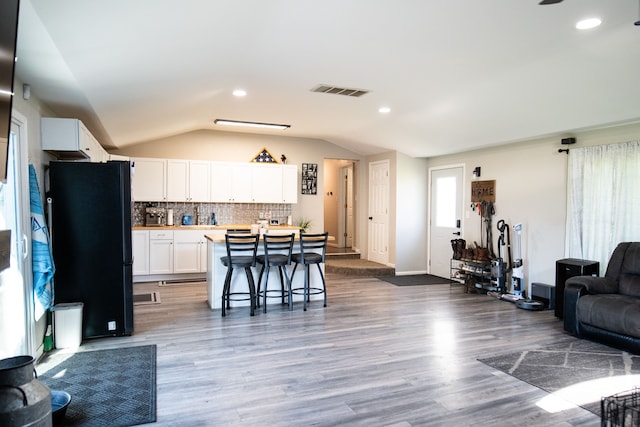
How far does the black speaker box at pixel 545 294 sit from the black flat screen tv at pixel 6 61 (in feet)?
19.8

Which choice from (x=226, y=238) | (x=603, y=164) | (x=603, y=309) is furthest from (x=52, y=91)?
(x=603, y=164)

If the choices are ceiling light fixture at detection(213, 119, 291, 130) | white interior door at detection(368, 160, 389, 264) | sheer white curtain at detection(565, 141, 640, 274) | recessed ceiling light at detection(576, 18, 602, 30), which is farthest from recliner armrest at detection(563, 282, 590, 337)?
ceiling light fixture at detection(213, 119, 291, 130)

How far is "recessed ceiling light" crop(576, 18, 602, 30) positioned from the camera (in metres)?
2.96

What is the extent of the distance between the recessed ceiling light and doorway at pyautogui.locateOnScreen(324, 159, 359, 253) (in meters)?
7.24

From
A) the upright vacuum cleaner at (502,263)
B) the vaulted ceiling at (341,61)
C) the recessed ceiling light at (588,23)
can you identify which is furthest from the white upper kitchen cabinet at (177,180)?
the recessed ceiling light at (588,23)

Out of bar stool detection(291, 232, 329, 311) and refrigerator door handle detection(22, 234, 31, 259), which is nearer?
refrigerator door handle detection(22, 234, 31, 259)

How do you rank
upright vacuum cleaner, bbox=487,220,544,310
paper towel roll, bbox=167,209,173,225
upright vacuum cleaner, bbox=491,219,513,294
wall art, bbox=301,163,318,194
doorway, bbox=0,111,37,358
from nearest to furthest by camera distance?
1. doorway, bbox=0,111,37,358
2. upright vacuum cleaner, bbox=487,220,544,310
3. upright vacuum cleaner, bbox=491,219,513,294
4. paper towel roll, bbox=167,209,173,225
5. wall art, bbox=301,163,318,194

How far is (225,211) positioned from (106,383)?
16.6ft

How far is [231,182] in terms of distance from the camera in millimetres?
7805

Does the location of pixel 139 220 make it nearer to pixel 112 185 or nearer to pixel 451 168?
pixel 112 185

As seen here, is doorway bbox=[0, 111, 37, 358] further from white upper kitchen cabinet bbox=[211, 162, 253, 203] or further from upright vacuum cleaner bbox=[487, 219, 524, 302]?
upright vacuum cleaner bbox=[487, 219, 524, 302]

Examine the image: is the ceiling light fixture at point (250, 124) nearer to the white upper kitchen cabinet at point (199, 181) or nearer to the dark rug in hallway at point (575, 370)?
the white upper kitchen cabinet at point (199, 181)

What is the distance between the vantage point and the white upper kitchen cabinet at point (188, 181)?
7.45 metres

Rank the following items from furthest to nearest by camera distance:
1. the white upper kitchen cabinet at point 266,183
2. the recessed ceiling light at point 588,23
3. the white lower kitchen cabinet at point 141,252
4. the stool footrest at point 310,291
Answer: the white upper kitchen cabinet at point 266,183
the white lower kitchen cabinet at point 141,252
the stool footrest at point 310,291
the recessed ceiling light at point 588,23
